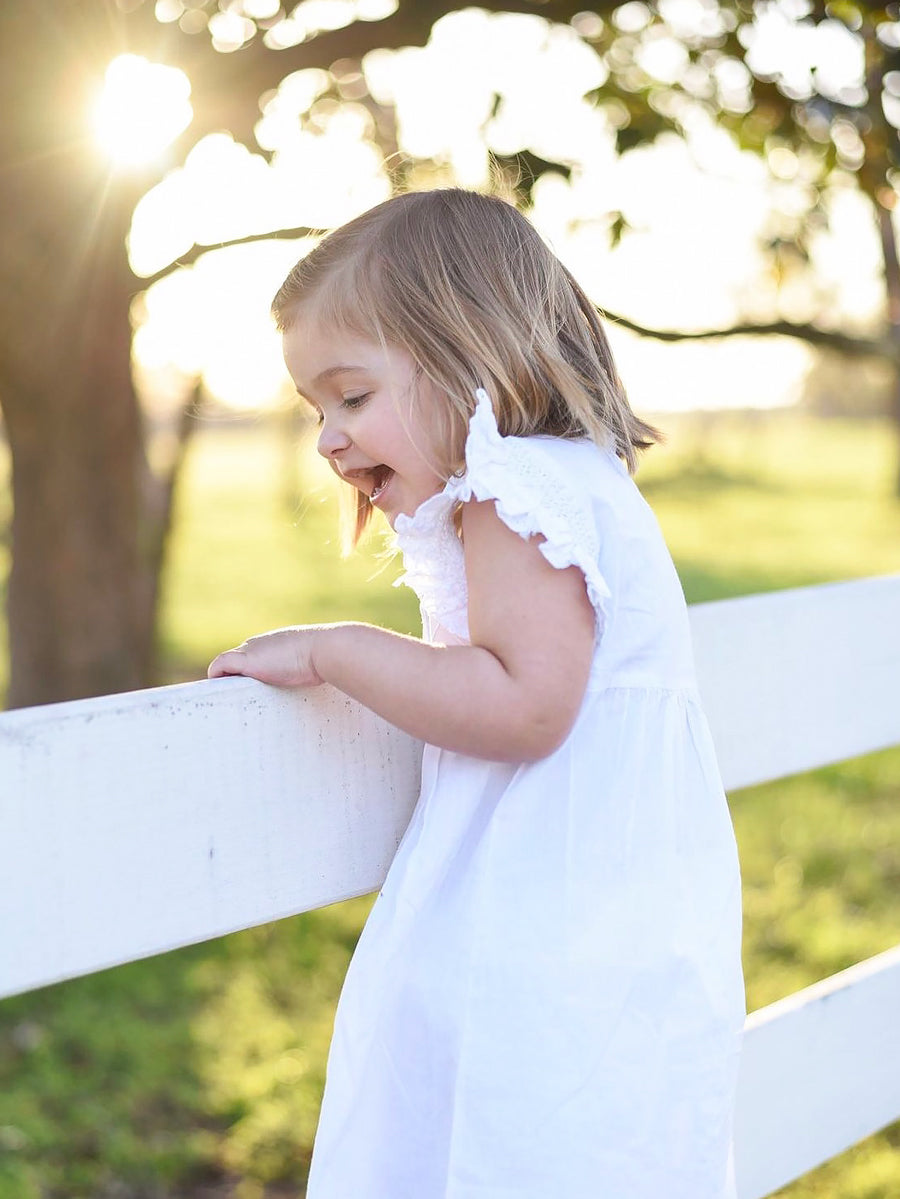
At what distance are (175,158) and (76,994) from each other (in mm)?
2291

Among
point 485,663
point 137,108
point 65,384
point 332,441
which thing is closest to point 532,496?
point 485,663

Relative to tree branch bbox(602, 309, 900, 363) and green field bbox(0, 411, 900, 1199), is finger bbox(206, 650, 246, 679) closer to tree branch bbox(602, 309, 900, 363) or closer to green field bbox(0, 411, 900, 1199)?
green field bbox(0, 411, 900, 1199)

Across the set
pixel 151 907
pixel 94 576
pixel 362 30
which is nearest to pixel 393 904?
pixel 151 907

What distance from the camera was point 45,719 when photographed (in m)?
1.02

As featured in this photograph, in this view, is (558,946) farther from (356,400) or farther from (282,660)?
(356,400)

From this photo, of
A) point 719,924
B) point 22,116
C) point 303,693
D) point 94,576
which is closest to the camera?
point 303,693

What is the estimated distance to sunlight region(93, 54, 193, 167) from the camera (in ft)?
9.41

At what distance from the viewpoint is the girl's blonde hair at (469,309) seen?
133cm

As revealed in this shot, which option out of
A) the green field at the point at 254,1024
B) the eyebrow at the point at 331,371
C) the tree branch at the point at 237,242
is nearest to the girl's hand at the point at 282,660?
the eyebrow at the point at 331,371

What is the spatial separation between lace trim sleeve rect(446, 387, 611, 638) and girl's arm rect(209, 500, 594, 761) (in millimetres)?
23

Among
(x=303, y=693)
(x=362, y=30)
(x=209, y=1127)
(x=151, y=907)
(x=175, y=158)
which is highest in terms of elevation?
(x=362, y=30)

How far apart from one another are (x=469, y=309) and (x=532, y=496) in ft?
0.83

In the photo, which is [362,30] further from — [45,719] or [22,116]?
[45,719]

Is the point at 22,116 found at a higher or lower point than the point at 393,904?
higher
